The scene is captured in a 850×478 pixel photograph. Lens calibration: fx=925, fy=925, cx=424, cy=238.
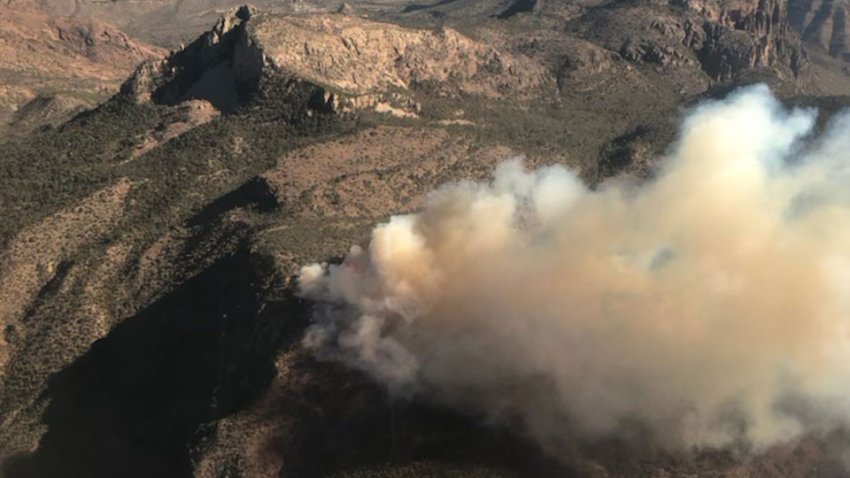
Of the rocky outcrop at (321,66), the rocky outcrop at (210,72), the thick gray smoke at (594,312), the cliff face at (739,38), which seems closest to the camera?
the thick gray smoke at (594,312)

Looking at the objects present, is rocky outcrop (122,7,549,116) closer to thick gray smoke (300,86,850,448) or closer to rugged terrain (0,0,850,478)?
rugged terrain (0,0,850,478)

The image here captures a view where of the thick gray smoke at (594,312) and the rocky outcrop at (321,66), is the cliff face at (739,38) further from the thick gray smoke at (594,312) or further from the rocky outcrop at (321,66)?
the thick gray smoke at (594,312)

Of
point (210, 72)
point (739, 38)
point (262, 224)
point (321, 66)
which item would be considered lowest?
point (262, 224)

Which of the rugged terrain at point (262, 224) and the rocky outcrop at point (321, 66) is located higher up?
the rocky outcrop at point (321, 66)

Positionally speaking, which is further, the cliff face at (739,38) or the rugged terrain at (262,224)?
the cliff face at (739,38)

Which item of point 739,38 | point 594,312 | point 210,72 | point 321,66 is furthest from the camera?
point 739,38

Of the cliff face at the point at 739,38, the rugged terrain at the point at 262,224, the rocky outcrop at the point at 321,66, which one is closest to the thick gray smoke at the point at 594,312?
the rugged terrain at the point at 262,224

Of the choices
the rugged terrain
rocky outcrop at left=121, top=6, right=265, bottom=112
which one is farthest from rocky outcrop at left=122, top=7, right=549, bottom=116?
the rugged terrain

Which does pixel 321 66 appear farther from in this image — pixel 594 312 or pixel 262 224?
pixel 594 312

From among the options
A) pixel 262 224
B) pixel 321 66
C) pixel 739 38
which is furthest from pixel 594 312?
pixel 739 38

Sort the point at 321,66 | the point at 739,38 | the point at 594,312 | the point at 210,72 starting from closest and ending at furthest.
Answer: the point at 594,312, the point at 321,66, the point at 210,72, the point at 739,38
